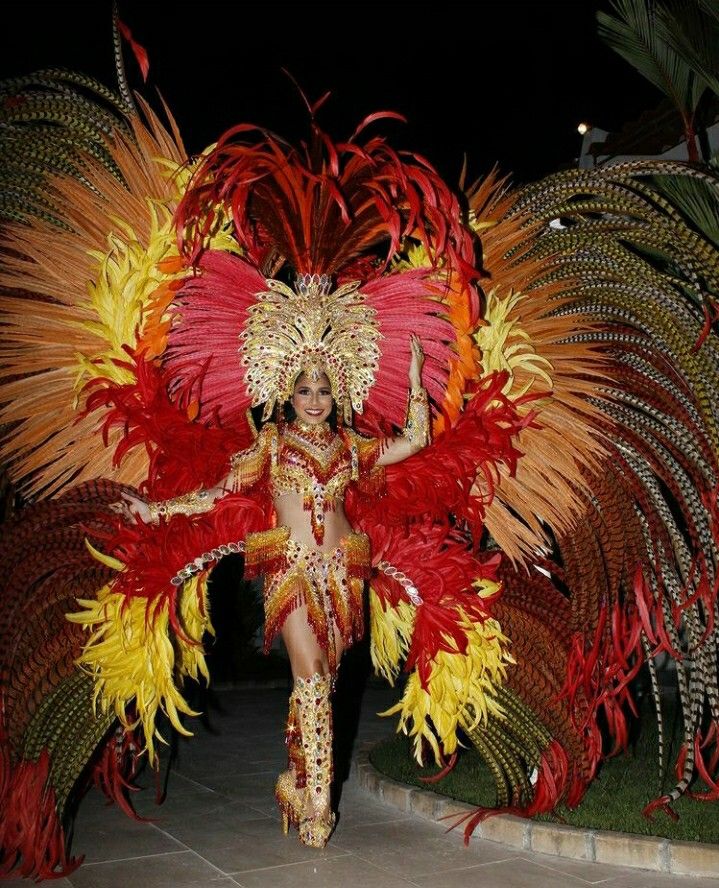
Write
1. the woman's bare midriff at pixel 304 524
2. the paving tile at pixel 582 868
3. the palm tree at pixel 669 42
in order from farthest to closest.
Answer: the palm tree at pixel 669 42 → the woman's bare midriff at pixel 304 524 → the paving tile at pixel 582 868

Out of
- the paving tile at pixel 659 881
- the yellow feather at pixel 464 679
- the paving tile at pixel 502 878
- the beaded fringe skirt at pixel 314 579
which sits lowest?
the paving tile at pixel 502 878

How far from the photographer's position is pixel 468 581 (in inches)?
169

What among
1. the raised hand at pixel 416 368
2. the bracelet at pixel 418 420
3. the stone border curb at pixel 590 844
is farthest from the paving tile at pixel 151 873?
the raised hand at pixel 416 368

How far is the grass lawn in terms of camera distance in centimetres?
432

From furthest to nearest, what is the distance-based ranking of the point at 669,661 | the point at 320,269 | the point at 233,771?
the point at 669,661 < the point at 233,771 < the point at 320,269

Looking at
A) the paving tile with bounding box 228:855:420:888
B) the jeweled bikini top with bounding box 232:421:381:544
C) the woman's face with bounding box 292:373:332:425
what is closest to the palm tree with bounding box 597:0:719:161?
the woman's face with bounding box 292:373:332:425

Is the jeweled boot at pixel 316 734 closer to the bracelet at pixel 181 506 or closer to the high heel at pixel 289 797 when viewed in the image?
the high heel at pixel 289 797

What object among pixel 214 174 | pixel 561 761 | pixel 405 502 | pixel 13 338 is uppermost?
pixel 214 174

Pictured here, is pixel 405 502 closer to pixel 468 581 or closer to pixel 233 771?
pixel 468 581

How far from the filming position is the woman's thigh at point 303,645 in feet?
13.4

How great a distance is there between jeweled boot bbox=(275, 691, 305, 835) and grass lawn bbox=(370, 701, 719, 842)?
1.05 metres

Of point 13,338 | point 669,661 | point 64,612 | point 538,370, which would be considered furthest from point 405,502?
point 669,661

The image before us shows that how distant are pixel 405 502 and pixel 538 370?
0.85m

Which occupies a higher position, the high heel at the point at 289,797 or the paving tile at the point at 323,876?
the high heel at the point at 289,797
